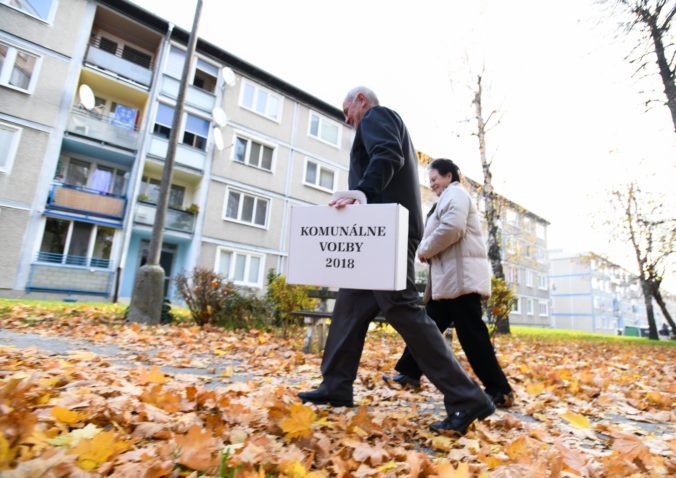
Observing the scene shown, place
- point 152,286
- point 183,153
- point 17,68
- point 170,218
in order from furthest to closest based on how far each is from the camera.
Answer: point 183,153, point 170,218, point 17,68, point 152,286

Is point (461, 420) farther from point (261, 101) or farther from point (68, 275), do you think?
point (261, 101)

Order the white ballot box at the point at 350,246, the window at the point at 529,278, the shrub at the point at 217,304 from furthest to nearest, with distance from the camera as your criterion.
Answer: the window at the point at 529,278 < the shrub at the point at 217,304 < the white ballot box at the point at 350,246

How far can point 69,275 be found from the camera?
14805 mm

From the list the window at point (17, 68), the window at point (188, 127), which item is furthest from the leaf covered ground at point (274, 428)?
the window at point (188, 127)

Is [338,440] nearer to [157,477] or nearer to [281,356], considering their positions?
[157,477]

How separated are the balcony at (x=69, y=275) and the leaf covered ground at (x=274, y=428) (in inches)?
537

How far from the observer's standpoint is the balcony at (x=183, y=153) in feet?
57.0

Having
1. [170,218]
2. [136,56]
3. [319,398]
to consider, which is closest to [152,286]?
[319,398]

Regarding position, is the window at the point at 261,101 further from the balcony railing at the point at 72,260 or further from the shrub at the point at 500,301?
the shrub at the point at 500,301

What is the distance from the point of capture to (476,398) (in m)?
2.08

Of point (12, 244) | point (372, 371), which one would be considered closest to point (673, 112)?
point (372, 371)

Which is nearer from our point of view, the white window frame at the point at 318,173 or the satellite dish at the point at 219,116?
the satellite dish at the point at 219,116

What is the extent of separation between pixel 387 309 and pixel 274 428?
0.84m

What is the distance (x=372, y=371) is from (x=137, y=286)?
4713 millimetres
